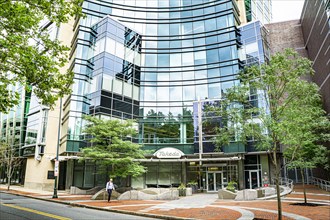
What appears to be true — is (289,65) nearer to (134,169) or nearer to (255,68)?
(255,68)

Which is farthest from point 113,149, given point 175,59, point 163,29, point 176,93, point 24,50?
point 163,29

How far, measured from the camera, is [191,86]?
36750mm

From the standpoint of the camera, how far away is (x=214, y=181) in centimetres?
3244

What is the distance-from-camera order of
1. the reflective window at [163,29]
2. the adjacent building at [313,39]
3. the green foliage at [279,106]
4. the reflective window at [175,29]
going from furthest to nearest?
the reflective window at [163,29], the reflective window at [175,29], the adjacent building at [313,39], the green foliage at [279,106]

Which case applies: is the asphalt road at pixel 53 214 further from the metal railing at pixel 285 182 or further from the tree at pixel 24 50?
the metal railing at pixel 285 182

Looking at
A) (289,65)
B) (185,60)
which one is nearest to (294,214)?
(289,65)

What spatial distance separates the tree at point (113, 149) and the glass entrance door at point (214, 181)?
12519mm

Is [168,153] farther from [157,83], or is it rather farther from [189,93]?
[157,83]

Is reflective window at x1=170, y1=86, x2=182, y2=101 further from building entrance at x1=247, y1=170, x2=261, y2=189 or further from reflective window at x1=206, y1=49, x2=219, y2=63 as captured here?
building entrance at x1=247, y1=170, x2=261, y2=189

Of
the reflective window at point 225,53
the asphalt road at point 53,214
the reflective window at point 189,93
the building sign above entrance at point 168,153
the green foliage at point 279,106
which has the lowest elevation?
the asphalt road at point 53,214

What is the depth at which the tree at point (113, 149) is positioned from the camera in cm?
2173

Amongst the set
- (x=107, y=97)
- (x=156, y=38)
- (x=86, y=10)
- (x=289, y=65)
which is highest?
(x=86, y=10)

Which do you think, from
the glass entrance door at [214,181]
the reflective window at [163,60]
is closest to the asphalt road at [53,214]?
the glass entrance door at [214,181]

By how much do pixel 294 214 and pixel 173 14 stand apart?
3417 cm
